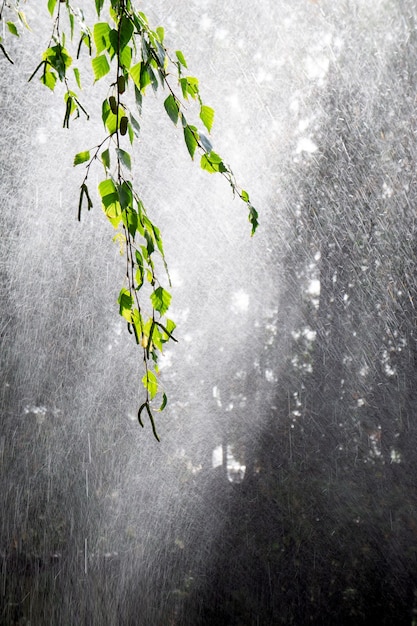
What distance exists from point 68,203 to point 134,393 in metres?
0.80

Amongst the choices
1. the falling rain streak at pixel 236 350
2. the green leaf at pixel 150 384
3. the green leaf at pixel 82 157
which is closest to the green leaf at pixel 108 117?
the green leaf at pixel 82 157

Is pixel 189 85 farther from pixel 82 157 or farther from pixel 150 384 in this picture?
pixel 150 384

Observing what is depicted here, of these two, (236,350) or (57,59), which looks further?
(236,350)

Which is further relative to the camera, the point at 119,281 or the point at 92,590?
the point at 119,281

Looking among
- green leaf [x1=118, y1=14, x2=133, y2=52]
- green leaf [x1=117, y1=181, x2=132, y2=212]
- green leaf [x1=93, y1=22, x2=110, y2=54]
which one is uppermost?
green leaf [x1=93, y1=22, x2=110, y2=54]

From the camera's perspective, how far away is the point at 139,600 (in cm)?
232

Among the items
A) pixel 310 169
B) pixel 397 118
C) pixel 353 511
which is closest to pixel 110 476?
pixel 353 511

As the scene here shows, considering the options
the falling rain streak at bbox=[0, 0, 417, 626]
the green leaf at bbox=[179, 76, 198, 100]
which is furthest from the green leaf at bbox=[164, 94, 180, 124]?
the falling rain streak at bbox=[0, 0, 417, 626]

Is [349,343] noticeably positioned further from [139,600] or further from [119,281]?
[139,600]

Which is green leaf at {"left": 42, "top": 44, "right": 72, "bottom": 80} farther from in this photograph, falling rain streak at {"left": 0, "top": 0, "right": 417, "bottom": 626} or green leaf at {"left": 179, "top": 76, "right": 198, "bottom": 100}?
falling rain streak at {"left": 0, "top": 0, "right": 417, "bottom": 626}

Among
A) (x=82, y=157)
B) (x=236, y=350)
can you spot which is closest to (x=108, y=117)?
(x=82, y=157)

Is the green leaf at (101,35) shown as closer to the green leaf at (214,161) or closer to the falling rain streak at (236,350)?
the green leaf at (214,161)

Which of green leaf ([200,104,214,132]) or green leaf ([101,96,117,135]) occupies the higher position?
green leaf ([200,104,214,132])

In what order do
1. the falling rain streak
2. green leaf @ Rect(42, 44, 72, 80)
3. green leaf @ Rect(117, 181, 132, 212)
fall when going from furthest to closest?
the falling rain streak
green leaf @ Rect(42, 44, 72, 80)
green leaf @ Rect(117, 181, 132, 212)
